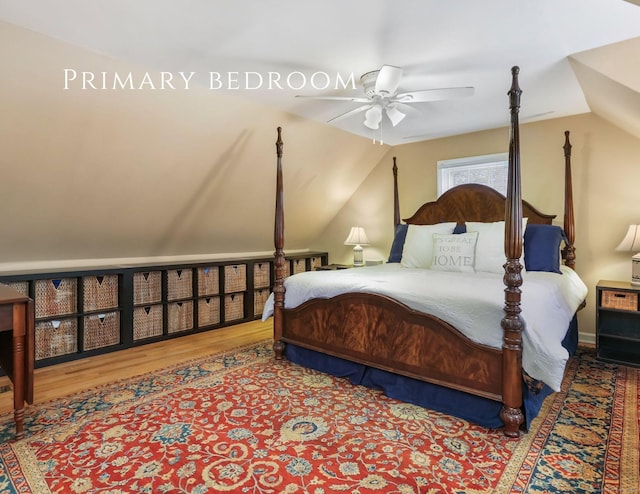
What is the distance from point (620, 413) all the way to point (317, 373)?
6.60 feet

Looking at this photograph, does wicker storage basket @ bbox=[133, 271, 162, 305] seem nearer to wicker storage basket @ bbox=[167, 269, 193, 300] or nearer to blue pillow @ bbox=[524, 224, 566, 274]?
wicker storage basket @ bbox=[167, 269, 193, 300]

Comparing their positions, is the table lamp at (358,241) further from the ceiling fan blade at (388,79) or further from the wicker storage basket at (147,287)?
the ceiling fan blade at (388,79)

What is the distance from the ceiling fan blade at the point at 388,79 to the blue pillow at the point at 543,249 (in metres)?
1.90

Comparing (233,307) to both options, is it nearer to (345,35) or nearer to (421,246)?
(421,246)

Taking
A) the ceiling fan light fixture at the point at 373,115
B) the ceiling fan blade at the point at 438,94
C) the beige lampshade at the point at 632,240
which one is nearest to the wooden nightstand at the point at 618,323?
the beige lampshade at the point at 632,240

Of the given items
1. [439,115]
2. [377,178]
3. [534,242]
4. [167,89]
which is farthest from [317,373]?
[377,178]

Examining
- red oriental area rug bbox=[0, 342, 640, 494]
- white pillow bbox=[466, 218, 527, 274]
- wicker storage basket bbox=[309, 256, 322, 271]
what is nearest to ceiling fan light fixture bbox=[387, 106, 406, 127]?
white pillow bbox=[466, 218, 527, 274]

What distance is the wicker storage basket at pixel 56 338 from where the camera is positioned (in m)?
3.27

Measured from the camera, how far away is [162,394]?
265cm

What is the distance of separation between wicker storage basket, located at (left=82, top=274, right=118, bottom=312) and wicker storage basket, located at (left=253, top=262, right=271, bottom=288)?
1.72 meters

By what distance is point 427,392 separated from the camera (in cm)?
247

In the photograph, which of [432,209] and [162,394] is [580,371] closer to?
[432,209]

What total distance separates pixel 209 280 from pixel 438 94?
127 inches

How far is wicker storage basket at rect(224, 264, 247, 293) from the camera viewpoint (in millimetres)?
4680
